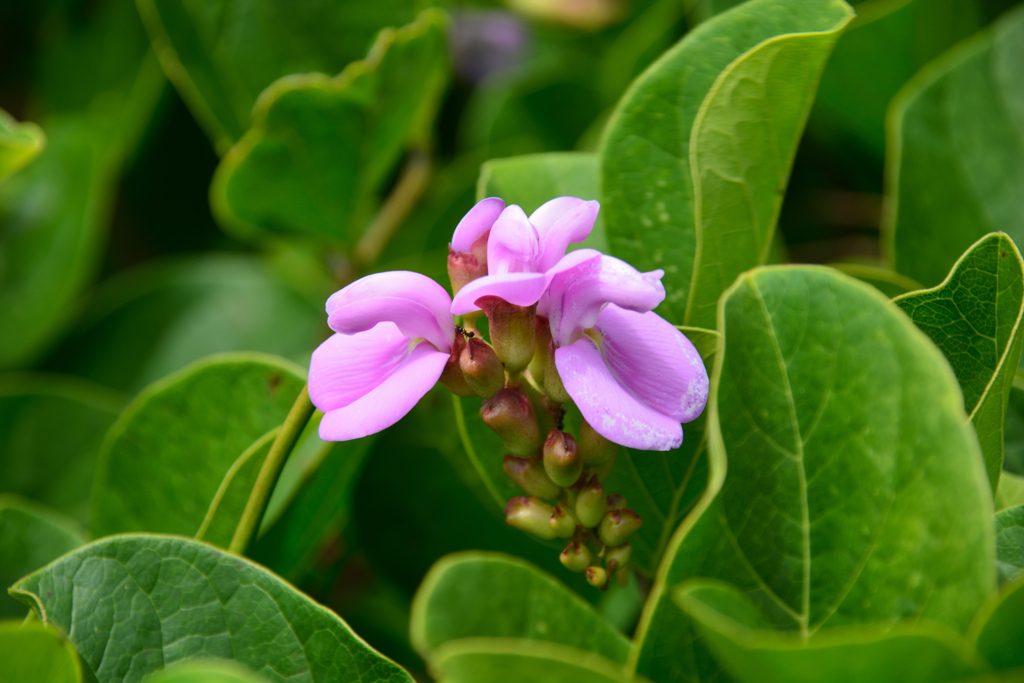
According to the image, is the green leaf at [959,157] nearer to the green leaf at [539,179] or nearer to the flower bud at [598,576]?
the green leaf at [539,179]

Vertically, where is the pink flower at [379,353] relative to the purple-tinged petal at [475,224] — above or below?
below

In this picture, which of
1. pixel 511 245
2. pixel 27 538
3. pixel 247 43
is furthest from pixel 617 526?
pixel 247 43

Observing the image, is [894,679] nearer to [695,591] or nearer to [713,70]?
[695,591]

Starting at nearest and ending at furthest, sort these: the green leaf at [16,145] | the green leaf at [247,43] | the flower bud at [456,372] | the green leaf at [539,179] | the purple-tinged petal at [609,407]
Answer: the purple-tinged petal at [609,407] < the flower bud at [456,372] < the green leaf at [539,179] < the green leaf at [16,145] < the green leaf at [247,43]

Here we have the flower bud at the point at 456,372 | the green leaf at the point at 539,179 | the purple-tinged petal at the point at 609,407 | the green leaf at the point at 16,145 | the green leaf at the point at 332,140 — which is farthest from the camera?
the green leaf at the point at 332,140

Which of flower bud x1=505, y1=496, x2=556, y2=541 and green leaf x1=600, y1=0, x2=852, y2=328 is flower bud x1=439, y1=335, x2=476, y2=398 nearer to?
flower bud x1=505, y1=496, x2=556, y2=541

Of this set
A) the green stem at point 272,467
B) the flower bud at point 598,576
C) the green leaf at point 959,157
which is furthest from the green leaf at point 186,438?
the green leaf at point 959,157
